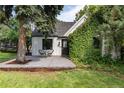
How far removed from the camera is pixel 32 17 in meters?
19.1

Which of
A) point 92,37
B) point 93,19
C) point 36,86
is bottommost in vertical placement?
point 36,86

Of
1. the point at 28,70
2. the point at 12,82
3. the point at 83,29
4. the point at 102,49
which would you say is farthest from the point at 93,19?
the point at 12,82

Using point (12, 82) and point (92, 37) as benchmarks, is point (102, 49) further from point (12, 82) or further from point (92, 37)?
point (12, 82)

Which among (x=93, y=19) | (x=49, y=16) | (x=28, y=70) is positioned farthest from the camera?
(x=49, y=16)

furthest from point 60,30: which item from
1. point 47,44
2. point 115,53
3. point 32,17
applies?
point 32,17

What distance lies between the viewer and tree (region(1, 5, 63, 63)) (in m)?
18.3

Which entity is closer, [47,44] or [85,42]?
[85,42]

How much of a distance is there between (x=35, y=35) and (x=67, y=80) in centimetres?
1976

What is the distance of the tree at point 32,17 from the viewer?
18253 mm

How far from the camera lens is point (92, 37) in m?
20.3

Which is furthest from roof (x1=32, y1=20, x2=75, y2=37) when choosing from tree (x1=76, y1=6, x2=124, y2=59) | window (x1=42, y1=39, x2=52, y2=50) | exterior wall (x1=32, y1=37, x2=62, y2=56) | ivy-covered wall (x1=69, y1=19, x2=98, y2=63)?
→ tree (x1=76, y1=6, x2=124, y2=59)

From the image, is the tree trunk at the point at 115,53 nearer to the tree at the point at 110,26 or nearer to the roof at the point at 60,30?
the tree at the point at 110,26

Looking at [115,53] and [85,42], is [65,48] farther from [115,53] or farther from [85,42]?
[115,53]

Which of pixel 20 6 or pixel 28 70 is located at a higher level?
pixel 20 6
